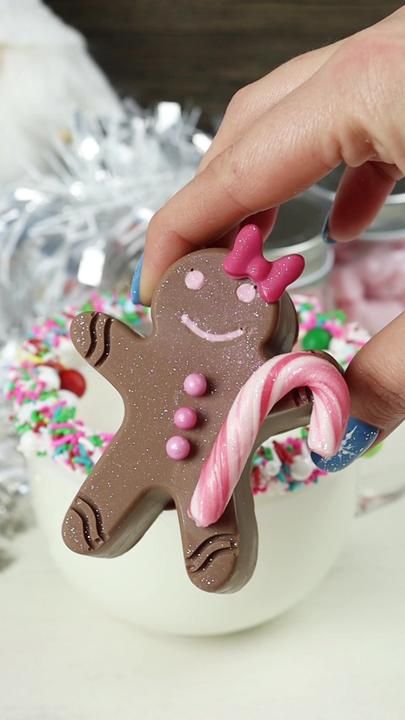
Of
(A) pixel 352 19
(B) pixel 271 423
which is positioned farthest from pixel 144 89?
(B) pixel 271 423

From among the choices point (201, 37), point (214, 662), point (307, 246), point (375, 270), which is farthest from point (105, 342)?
point (201, 37)

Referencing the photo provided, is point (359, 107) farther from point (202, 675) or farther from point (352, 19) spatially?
point (352, 19)

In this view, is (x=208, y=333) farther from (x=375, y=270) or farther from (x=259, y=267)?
(x=375, y=270)

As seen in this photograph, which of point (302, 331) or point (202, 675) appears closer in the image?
point (202, 675)

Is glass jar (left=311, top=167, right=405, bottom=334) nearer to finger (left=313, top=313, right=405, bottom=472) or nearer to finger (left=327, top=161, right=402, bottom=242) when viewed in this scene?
finger (left=327, top=161, right=402, bottom=242)

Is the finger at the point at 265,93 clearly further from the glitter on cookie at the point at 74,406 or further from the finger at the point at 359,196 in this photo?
the glitter on cookie at the point at 74,406
